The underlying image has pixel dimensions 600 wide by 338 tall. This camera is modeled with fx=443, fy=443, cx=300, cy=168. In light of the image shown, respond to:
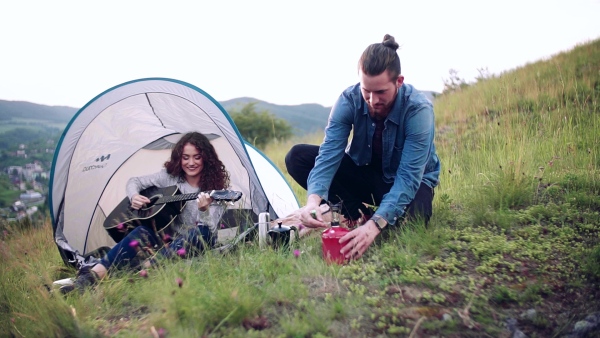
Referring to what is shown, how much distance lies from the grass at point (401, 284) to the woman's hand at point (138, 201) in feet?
2.39

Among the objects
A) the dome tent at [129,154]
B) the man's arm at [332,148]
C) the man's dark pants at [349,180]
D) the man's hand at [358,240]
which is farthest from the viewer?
the dome tent at [129,154]

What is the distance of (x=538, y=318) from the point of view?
2.03m

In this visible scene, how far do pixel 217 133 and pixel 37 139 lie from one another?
4.94 metres

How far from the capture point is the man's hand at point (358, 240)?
256 centimetres

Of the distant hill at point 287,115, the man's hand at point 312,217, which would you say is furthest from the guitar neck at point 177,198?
the distant hill at point 287,115

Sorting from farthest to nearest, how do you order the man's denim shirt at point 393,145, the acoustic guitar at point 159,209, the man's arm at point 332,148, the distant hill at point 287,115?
the distant hill at point 287,115, the acoustic guitar at point 159,209, the man's arm at point 332,148, the man's denim shirt at point 393,145

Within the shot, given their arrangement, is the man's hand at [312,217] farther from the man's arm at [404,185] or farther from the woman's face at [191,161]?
the woman's face at [191,161]

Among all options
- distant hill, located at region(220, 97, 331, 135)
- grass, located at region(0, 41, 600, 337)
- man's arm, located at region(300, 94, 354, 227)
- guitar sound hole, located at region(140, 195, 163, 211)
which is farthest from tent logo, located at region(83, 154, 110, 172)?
distant hill, located at region(220, 97, 331, 135)

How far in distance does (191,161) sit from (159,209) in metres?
0.57

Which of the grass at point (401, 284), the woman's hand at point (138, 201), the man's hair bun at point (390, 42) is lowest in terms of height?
the grass at point (401, 284)

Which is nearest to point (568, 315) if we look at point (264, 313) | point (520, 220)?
point (520, 220)

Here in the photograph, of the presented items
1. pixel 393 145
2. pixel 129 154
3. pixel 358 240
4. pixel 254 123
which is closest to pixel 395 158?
pixel 393 145

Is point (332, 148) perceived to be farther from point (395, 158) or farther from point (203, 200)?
point (203, 200)

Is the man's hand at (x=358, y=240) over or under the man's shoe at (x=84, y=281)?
over
